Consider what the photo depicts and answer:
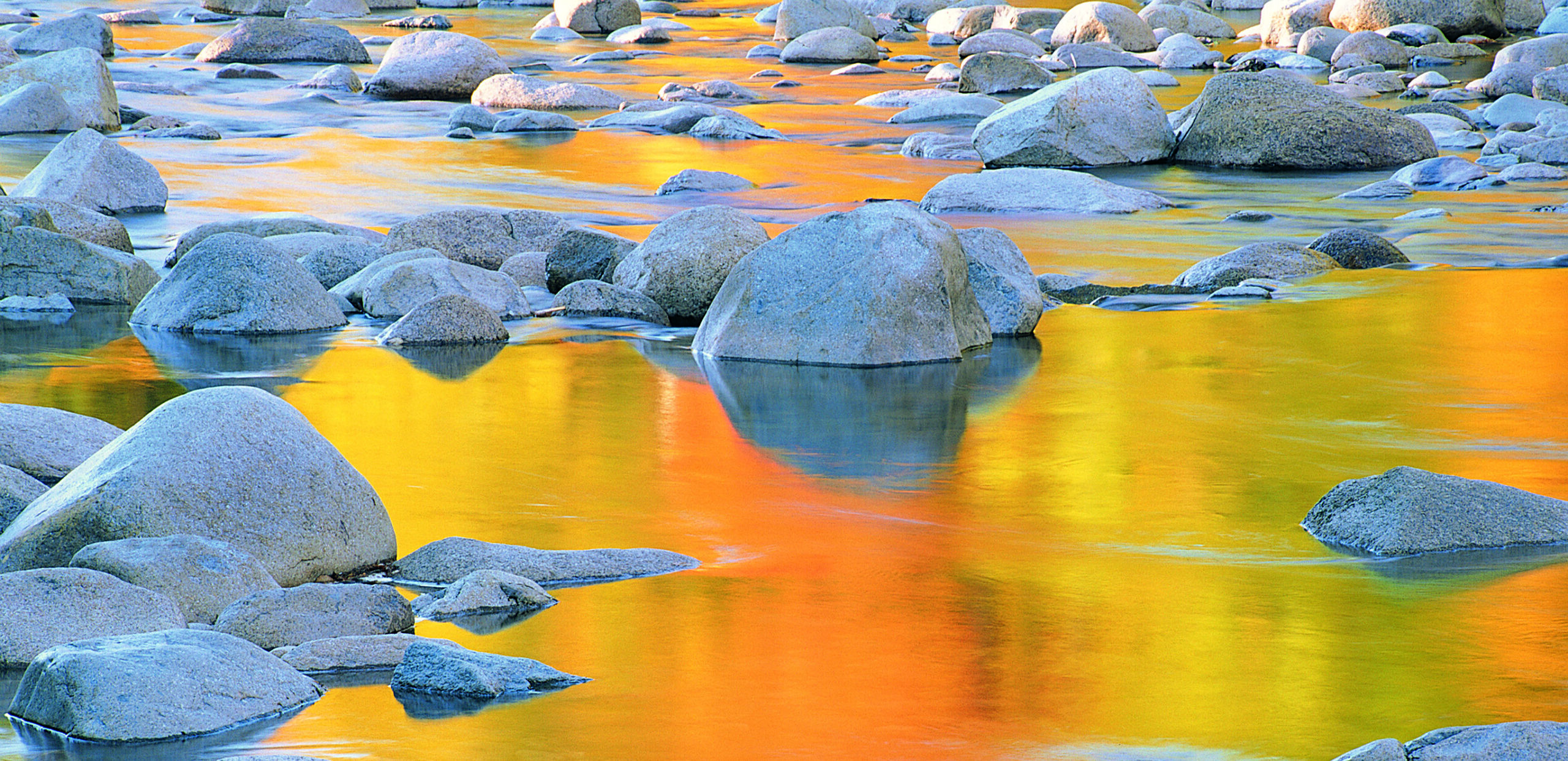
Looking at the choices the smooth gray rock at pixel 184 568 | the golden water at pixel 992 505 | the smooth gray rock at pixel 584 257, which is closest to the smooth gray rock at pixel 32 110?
the golden water at pixel 992 505

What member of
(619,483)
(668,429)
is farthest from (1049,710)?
(668,429)

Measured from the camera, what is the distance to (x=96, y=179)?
37.7ft

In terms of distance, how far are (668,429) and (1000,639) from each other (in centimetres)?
261

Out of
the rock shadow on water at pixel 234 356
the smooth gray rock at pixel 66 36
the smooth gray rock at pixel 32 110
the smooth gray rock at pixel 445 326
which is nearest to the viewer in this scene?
the rock shadow on water at pixel 234 356

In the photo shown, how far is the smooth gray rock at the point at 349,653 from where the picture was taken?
3791 mm

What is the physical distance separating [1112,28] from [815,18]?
5152 millimetres

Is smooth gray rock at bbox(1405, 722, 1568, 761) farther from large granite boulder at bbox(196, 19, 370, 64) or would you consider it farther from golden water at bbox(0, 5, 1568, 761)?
large granite boulder at bbox(196, 19, 370, 64)

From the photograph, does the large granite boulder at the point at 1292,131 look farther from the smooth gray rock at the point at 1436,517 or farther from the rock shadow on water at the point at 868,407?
the smooth gray rock at the point at 1436,517

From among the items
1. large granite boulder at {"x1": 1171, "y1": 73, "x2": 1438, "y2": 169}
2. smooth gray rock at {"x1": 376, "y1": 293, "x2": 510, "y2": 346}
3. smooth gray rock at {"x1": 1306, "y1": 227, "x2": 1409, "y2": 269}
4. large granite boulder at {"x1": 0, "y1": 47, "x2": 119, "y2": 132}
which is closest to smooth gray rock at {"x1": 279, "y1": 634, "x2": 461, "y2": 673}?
smooth gray rock at {"x1": 376, "y1": 293, "x2": 510, "y2": 346}

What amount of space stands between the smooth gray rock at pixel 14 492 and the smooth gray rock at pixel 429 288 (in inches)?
160

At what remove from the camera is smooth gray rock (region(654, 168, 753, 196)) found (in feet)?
44.2

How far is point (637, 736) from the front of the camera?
11.4ft

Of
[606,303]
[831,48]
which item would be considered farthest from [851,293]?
[831,48]

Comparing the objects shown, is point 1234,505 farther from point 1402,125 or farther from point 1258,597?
point 1402,125
